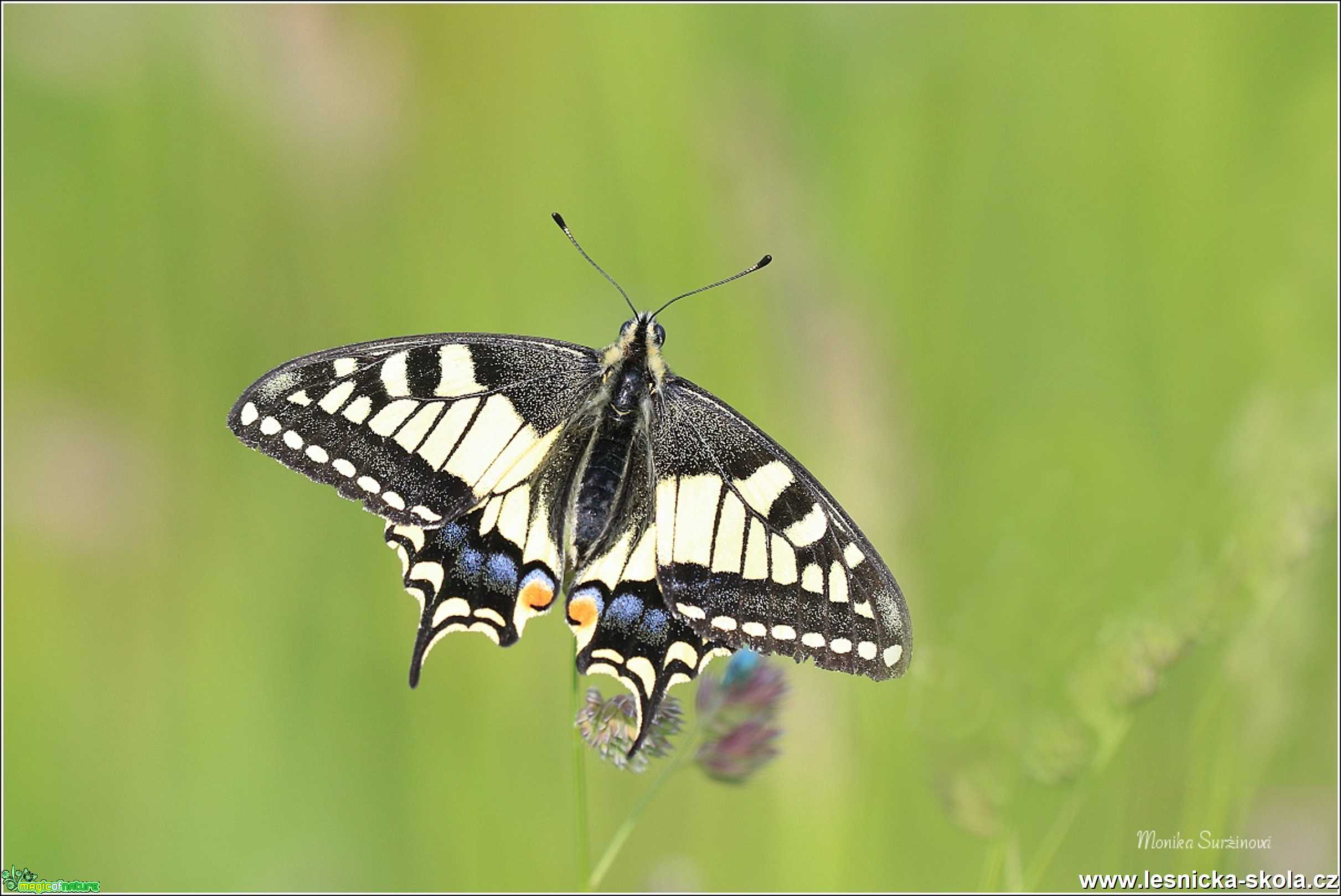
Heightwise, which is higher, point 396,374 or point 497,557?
point 396,374

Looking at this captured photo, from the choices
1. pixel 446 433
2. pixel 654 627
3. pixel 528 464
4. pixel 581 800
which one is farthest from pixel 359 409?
pixel 581 800

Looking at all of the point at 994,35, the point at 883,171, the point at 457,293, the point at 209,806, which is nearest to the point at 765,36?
the point at 883,171

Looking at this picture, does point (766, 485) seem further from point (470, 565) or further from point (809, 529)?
point (470, 565)

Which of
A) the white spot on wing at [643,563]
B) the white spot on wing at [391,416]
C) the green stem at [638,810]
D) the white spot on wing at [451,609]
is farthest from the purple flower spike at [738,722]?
the white spot on wing at [391,416]

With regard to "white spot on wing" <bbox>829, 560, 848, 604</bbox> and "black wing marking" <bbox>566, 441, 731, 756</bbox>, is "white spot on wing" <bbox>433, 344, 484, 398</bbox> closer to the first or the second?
"black wing marking" <bbox>566, 441, 731, 756</bbox>

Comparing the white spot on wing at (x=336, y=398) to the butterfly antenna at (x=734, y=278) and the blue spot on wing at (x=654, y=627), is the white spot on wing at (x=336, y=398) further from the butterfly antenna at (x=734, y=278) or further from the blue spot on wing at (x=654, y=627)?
the blue spot on wing at (x=654, y=627)

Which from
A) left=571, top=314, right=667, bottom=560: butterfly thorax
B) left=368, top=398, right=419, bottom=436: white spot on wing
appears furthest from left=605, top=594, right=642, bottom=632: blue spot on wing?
left=368, top=398, right=419, bottom=436: white spot on wing

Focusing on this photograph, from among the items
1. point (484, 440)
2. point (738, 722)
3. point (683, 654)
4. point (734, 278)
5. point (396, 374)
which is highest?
point (734, 278)
